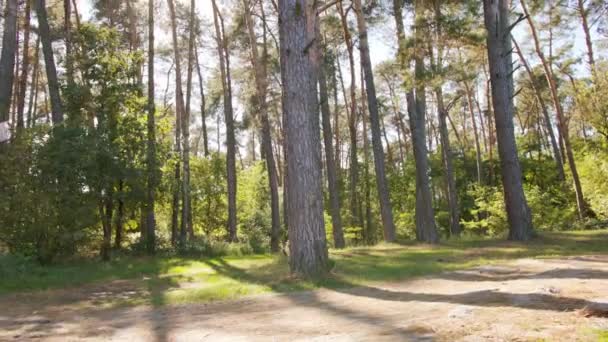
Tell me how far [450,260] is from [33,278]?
8.77 m

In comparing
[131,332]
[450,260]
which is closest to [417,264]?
[450,260]

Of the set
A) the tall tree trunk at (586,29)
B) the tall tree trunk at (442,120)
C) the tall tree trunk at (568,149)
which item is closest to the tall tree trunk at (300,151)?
the tall tree trunk at (442,120)

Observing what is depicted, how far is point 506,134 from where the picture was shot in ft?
40.6

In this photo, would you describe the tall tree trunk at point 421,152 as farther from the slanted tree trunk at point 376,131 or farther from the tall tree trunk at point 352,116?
the tall tree trunk at point 352,116

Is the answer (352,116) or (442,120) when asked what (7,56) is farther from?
(442,120)

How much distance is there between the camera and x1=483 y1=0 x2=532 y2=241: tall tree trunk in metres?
12.2

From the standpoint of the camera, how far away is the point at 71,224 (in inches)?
512

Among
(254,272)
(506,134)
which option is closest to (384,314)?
(254,272)

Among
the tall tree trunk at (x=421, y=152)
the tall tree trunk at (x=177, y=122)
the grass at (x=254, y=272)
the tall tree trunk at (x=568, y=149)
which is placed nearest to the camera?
the grass at (x=254, y=272)

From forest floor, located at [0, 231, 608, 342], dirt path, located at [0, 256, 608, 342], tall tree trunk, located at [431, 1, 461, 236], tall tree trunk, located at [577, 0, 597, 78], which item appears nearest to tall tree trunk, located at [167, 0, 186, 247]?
forest floor, located at [0, 231, 608, 342]

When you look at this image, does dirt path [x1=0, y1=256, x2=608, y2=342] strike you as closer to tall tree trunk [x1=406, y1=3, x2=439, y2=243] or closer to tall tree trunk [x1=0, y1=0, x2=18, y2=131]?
tall tree trunk [x1=406, y1=3, x2=439, y2=243]

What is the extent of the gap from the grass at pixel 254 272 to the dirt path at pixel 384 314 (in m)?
0.65

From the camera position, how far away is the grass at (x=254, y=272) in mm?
7785

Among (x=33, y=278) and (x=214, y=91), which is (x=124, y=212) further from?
(x=214, y=91)
